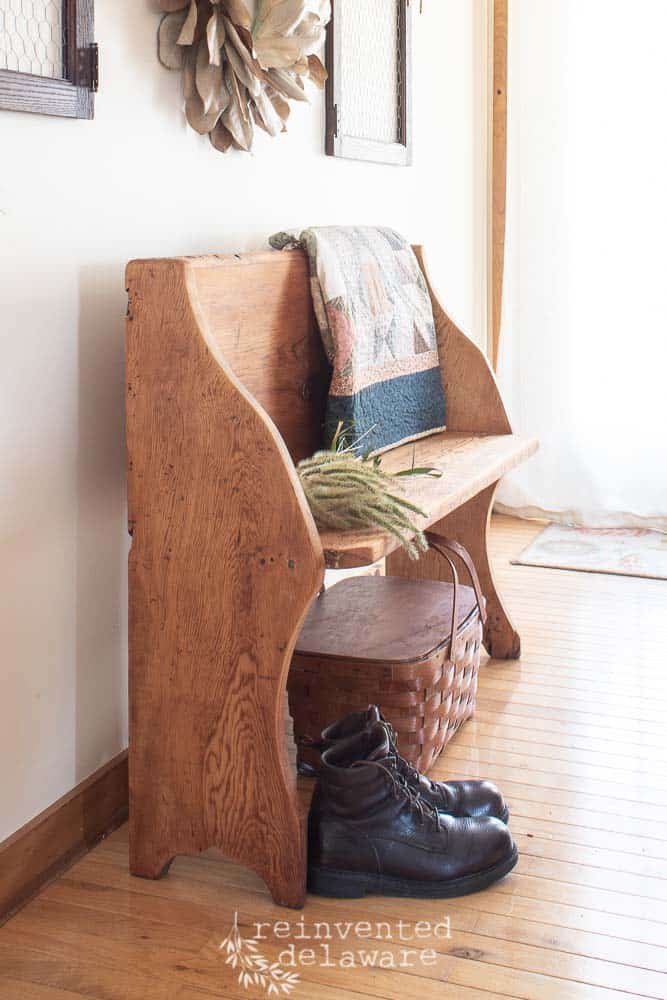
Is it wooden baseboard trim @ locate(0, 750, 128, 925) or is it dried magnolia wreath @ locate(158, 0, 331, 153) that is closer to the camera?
wooden baseboard trim @ locate(0, 750, 128, 925)

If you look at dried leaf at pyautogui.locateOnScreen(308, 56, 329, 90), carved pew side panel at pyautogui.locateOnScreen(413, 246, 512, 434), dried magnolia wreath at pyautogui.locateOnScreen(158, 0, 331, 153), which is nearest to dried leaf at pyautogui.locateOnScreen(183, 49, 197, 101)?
dried magnolia wreath at pyautogui.locateOnScreen(158, 0, 331, 153)

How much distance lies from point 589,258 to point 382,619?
2.29m

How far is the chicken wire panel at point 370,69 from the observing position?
2.77m

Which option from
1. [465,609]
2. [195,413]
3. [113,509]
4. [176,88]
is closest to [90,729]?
[113,509]

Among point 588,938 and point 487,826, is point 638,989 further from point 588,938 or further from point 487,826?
point 487,826

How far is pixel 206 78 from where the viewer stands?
6.64 feet

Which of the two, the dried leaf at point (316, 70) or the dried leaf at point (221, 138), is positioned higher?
the dried leaf at point (316, 70)

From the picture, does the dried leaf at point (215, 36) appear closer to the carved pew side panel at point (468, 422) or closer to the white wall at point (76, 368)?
the white wall at point (76, 368)

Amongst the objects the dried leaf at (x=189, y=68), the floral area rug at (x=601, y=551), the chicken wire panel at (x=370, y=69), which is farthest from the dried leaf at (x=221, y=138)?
the floral area rug at (x=601, y=551)

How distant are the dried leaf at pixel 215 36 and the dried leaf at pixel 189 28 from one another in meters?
0.03

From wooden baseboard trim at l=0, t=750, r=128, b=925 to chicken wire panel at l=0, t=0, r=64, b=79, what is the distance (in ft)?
3.54

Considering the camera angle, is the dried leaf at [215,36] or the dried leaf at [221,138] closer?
the dried leaf at [215,36]

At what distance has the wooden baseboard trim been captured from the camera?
5.53 ft

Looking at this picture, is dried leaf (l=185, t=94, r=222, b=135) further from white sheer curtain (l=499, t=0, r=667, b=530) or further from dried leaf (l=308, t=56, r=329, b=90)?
white sheer curtain (l=499, t=0, r=667, b=530)
